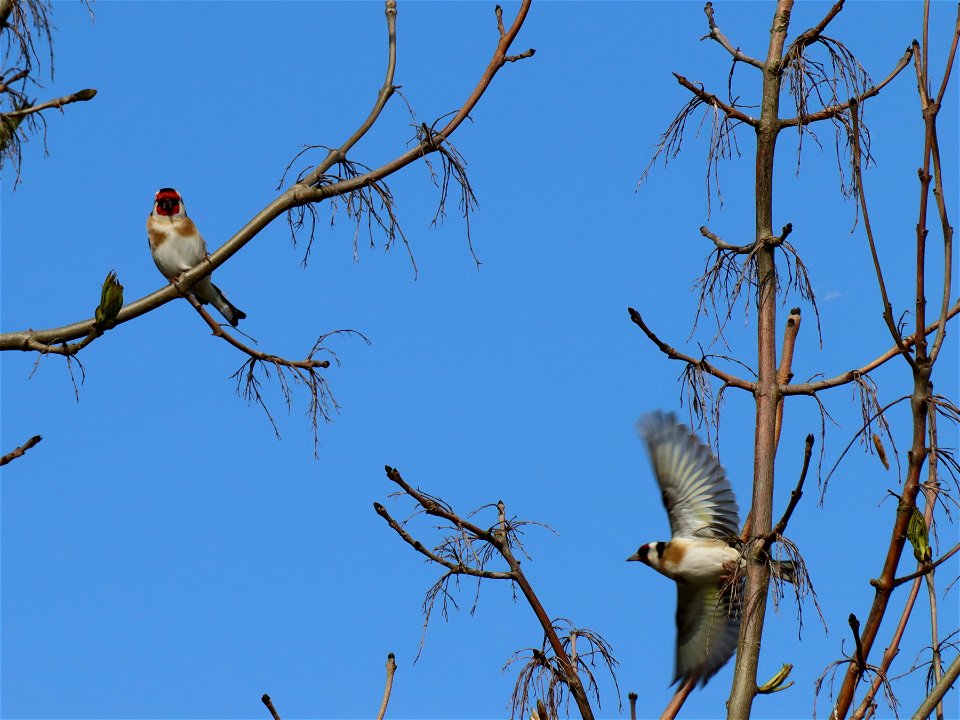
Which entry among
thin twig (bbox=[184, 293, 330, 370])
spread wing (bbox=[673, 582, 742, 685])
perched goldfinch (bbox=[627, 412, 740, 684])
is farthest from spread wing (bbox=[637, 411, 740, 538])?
thin twig (bbox=[184, 293, 330, 370])

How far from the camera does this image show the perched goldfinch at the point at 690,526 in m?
6.16

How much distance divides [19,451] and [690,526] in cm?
391

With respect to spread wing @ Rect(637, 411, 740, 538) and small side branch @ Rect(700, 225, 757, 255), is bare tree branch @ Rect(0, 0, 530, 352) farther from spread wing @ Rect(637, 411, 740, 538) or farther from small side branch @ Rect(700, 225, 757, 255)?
spread wing @ Rect(637, 411, 740, 538)

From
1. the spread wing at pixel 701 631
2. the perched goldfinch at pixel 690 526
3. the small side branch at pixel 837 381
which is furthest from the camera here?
the perched goldfinch at pixel 690 526

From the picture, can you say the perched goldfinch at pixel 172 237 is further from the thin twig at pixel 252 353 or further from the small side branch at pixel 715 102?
the small side branch at pixel 715 102

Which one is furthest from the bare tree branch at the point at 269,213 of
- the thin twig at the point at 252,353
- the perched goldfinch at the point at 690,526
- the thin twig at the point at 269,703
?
the perched goldfinch at the point at 690,526

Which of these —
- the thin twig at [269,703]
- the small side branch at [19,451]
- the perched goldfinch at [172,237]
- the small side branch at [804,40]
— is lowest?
the thin twig at [269,703]

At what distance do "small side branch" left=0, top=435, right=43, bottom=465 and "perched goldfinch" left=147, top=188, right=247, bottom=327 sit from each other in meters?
3.54

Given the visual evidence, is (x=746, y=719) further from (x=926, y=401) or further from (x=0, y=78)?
(x=0, y=78)

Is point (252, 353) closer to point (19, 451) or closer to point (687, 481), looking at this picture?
point (19, 451)

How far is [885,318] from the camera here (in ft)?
7.82

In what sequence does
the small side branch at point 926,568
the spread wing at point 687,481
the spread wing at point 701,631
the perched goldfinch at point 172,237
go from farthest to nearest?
1. the perched goldfinch at point 172,237
2. the spread wing at point 687,481
3. the spread wing at point 701,631
4. the small side branch at point 926,568

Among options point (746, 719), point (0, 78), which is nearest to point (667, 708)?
point (746, 719)

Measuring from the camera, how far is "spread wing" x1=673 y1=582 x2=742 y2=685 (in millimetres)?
5612
